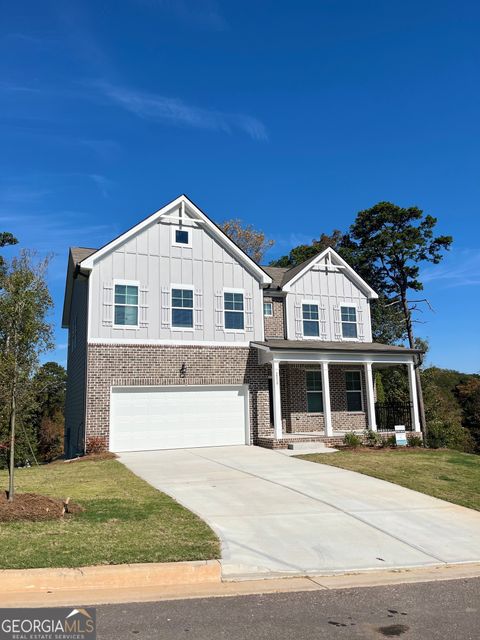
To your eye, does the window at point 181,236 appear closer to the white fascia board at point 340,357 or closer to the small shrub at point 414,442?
the white fascia board at point 340,357

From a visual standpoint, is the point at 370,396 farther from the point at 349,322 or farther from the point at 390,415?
the point at 390,415

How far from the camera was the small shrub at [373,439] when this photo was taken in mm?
19587

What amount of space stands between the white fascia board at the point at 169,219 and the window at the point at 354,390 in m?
5.54

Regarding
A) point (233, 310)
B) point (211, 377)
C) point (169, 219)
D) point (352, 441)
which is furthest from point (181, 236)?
point (352, 441)

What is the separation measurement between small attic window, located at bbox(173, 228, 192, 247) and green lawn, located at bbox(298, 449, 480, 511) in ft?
30.4

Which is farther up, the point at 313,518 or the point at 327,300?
the point at 327,300

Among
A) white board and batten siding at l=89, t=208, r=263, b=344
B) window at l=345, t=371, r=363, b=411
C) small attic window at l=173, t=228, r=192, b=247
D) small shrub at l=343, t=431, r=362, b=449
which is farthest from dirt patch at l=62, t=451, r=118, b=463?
window at l=345, t=371, r=363, b=411

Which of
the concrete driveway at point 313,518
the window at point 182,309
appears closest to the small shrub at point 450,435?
the window at point 182,309

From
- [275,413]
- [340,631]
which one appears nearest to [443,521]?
[340,631]

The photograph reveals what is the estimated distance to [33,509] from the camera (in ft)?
28.1

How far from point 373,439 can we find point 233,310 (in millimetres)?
7160

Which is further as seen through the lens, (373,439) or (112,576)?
(373,439)

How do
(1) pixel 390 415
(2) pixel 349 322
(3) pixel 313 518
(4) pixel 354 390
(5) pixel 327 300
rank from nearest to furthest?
(3) pixel 313 518, (4) pixel 354 390, (5) pixel 327 300, (2) pixel 349 322, (1) pixel 390 415

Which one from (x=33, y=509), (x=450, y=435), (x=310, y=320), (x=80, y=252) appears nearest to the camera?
(x=33, y=509)
